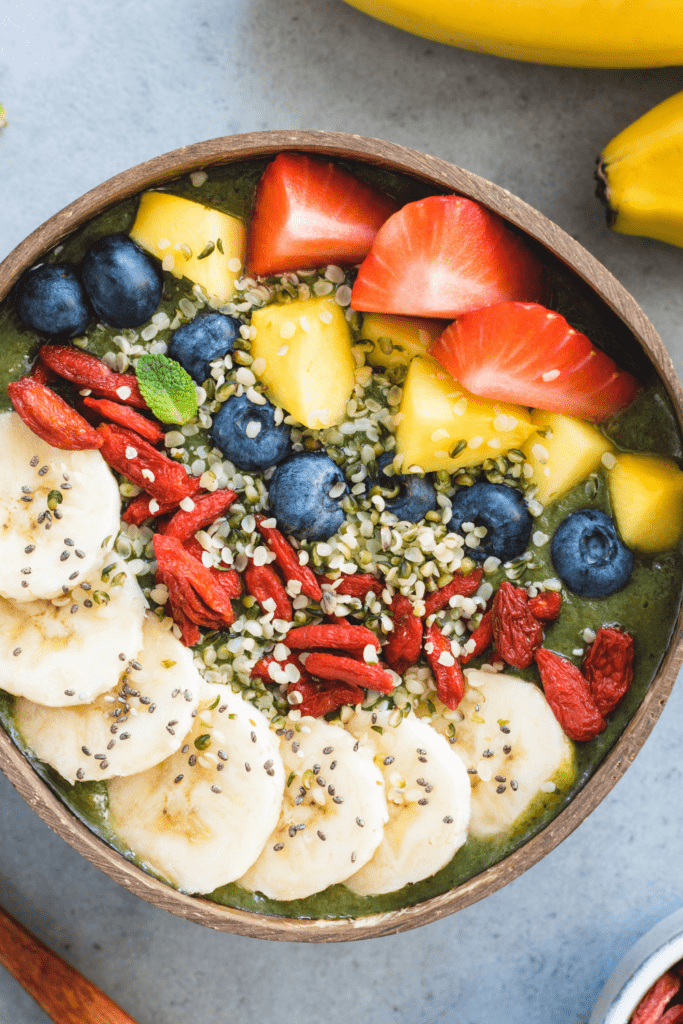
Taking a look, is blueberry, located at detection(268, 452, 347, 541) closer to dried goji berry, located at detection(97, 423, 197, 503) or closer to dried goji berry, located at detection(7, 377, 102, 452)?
dried goji berry, located at detection(97, 423, 197, 503)

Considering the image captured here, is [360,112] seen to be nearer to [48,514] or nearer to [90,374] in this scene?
[90,374]

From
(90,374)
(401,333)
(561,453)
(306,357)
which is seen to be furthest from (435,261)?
(90,374)

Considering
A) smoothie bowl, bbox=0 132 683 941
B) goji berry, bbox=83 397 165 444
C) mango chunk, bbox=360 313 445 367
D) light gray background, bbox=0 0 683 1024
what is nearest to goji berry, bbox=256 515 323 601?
smoothie bowl, bbox=0 132 683 941

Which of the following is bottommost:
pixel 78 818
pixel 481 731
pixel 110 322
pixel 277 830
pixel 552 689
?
pixel 78 818

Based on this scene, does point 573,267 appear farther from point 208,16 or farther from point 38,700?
point 38,700

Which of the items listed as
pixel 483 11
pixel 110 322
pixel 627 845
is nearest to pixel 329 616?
pixel 110 322

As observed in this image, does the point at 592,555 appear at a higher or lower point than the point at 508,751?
higher

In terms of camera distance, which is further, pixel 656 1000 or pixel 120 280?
pixel 656 1000

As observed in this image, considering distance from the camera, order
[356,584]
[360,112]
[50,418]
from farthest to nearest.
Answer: [360,112]
[356,584]
[50,418]
